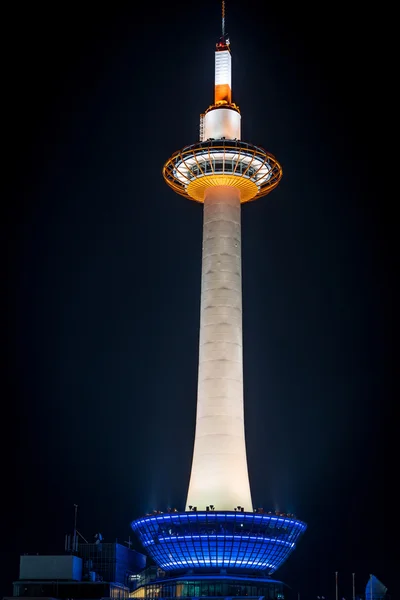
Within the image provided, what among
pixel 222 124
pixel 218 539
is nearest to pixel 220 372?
pixel 218 539

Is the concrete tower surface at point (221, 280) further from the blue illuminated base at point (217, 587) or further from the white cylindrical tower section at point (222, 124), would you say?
the blue illuminated base at point (217, 587)

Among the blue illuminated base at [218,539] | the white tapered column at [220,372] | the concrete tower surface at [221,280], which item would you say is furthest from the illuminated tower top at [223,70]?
the blue illuminated base at [218,539]

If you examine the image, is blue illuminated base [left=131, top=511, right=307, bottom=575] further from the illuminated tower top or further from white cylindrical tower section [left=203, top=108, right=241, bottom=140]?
the illuminated tower top

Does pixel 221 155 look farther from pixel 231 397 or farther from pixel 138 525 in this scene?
pixel 138 525

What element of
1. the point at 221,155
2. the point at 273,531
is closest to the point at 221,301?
the point at 221,155

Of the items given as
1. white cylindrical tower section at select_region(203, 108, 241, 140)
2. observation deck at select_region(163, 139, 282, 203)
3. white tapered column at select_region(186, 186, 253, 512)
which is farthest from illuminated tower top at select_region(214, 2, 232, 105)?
white tapered column at select_region(186, 186, 253, 512)

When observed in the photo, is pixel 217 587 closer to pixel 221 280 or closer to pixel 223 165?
pixel 221 280
